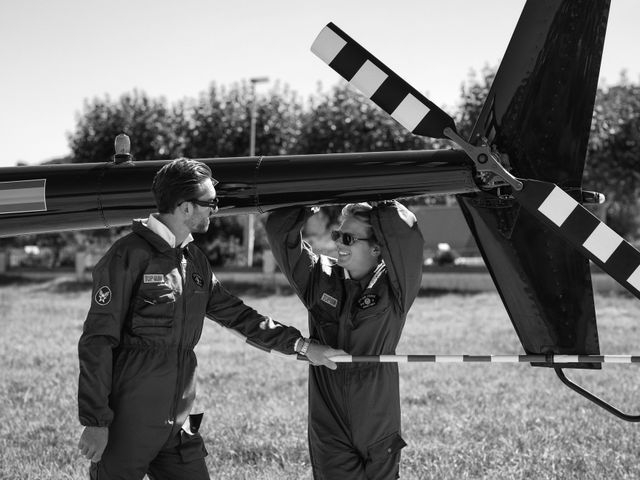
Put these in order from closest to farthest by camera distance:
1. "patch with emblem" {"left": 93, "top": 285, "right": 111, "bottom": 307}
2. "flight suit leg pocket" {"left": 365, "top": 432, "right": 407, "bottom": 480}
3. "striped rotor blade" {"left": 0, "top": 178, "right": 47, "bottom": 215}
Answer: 1. "patch with emblem" {"left": 93, "top": 285, "right": 111, "bottom": 307}
2. "flight suit leg pocket" {"left": 365, "top": 432, "right": 407, "bottom": 480}
3. "striped rotor blade" {"left": 0, "top": 178, "right": 47, "bottom": 215}

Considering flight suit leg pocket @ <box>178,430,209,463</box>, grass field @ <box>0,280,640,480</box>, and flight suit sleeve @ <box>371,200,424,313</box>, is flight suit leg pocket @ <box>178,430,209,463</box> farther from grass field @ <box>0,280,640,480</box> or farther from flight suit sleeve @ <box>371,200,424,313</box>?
grass field @ <box>0,280,640,480</box>

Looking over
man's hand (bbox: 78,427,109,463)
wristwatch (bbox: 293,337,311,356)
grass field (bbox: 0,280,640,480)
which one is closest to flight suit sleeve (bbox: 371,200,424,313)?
wristwatch (bbox: 293,337,311,356)

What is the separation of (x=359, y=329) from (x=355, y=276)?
1.10 feet

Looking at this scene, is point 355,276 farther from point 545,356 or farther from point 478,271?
point 478,271

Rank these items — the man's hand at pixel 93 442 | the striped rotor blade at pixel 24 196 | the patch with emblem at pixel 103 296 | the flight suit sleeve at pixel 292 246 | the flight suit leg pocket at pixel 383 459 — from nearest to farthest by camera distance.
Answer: the man's hand at pixel 93 442 < the patch with emblem at pixel 103 296 < the flight suit leg pocket at pixel 383 459 < the flight suit sleeve at pixel 292 246 < the striped rotor blade at pixel 24 196

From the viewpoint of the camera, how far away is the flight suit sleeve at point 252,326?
12.8 ft

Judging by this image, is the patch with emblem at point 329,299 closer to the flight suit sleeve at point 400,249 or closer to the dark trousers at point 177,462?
the flight suit sleeve at point 400,249

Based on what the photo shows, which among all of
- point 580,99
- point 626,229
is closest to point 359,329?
point 580,99

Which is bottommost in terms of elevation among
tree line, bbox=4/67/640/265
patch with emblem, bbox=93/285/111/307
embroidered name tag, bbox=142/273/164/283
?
tree line, bbox=4/67/640/265

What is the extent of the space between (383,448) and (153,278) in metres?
1.49

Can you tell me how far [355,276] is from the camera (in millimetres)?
4121

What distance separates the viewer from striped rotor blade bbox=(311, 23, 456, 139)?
3.61 metres

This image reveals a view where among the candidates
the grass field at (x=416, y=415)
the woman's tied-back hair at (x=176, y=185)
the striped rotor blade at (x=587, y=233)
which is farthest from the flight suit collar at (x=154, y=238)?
the grass field at (x=416, y=415)

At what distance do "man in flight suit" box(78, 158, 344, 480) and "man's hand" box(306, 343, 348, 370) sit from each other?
635mm
